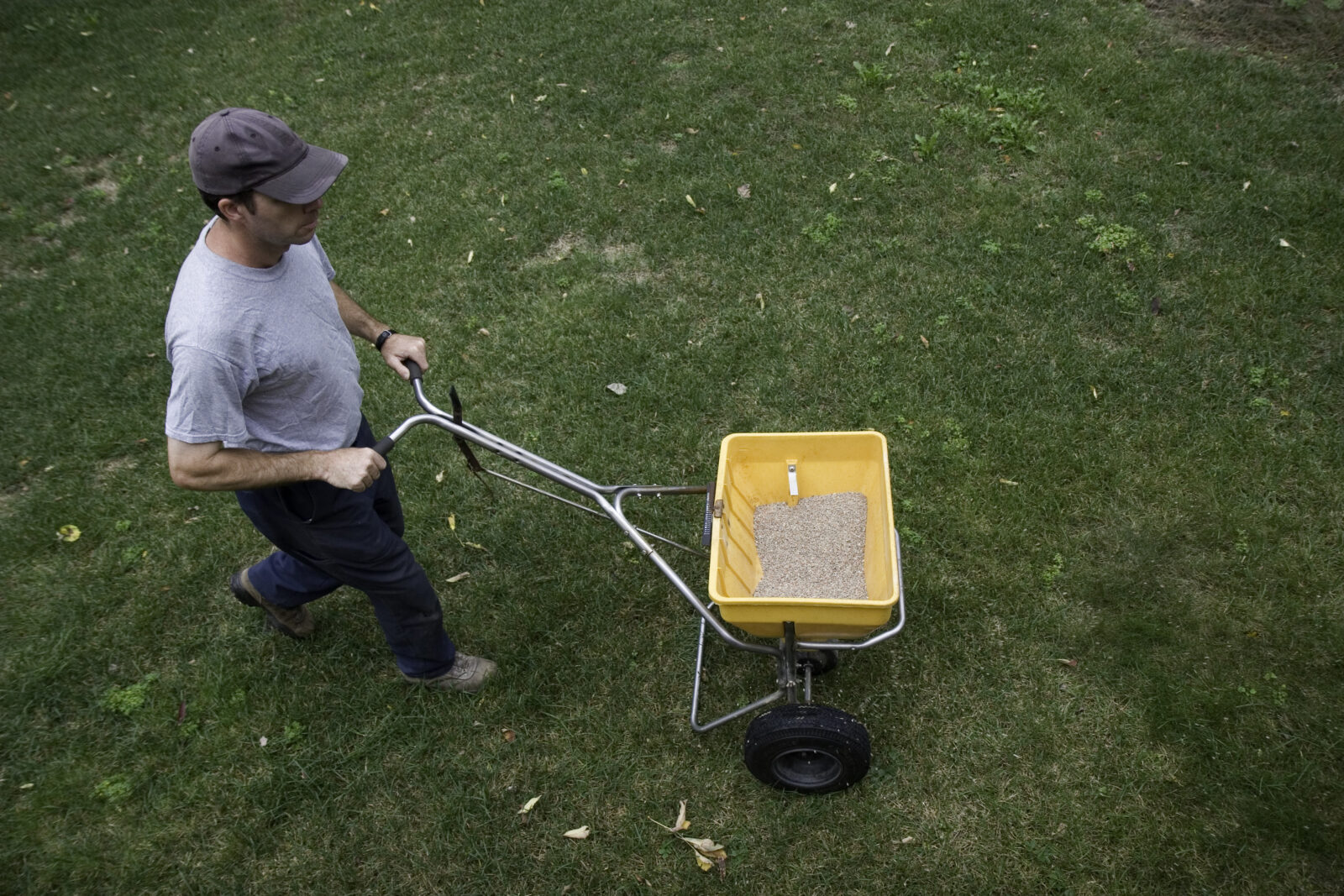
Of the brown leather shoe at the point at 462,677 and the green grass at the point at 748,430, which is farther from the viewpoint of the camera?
the brown leather shoe at the point at 462,677

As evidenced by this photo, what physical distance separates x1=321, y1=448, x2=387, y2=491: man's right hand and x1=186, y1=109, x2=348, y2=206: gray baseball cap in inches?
29.9

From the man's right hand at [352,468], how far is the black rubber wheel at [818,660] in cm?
169

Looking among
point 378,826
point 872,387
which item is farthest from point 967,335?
point 378,826

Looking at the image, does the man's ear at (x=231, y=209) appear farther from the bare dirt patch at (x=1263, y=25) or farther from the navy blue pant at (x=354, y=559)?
the bare dirt patch at (x=1263, y=25)

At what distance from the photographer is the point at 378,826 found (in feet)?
11.3

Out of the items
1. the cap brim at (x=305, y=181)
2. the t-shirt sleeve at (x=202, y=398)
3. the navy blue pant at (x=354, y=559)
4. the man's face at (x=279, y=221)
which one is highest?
the cap brim at (x=305, y=181)

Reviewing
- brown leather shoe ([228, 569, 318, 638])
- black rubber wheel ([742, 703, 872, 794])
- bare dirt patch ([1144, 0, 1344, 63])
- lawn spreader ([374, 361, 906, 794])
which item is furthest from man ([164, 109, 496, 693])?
bare dirt patch ([1144, 0, 1344, 63])

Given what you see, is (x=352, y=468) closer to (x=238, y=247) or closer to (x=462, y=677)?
(x=238, y=247)

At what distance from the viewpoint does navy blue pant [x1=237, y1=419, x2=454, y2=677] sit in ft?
10.1

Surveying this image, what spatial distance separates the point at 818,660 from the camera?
138 inches

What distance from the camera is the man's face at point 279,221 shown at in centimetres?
264

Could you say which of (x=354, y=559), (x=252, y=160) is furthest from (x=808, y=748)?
(x=252, y=160)

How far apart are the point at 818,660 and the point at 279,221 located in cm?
241

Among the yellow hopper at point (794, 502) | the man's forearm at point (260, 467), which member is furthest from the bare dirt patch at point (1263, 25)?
the man's forearm at point (260, 467)
